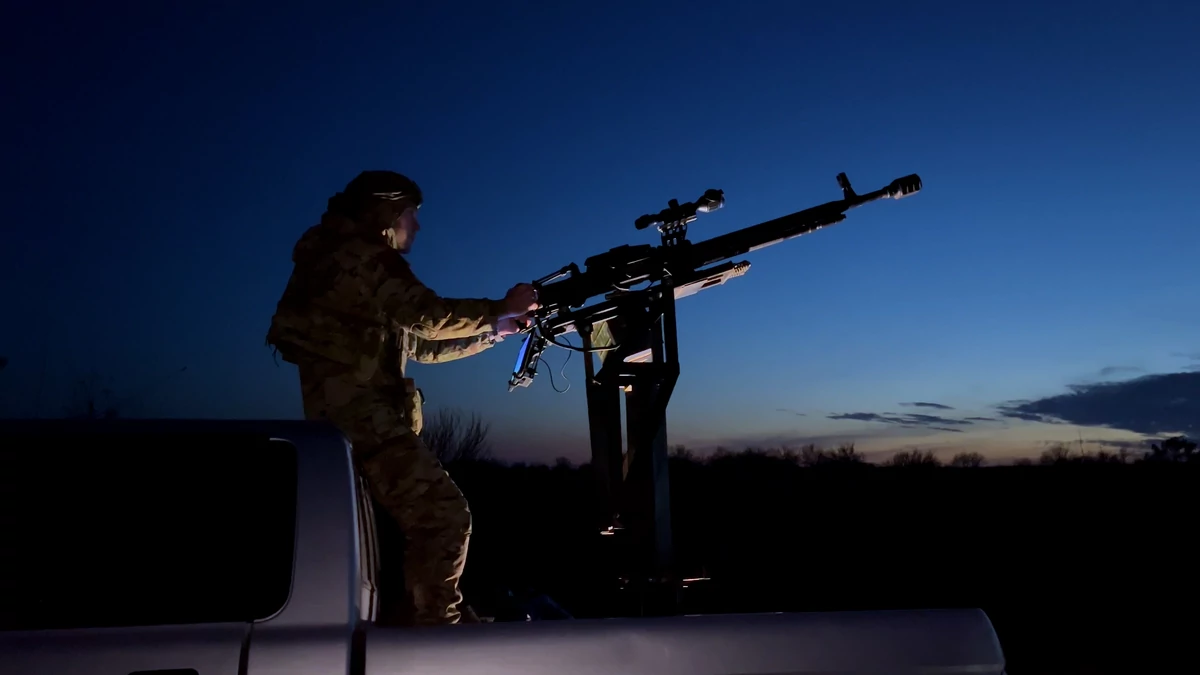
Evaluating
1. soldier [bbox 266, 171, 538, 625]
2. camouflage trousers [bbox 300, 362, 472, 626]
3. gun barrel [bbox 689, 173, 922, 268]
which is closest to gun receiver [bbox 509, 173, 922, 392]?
gun barrel [bbox 689, 173, 922, 268]

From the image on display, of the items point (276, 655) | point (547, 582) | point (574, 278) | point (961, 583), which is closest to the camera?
point (276, 655)

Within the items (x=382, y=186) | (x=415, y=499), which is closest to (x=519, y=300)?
(x=382, y=186)

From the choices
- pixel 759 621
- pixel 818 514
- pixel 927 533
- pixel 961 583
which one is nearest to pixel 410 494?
pixel 759 621

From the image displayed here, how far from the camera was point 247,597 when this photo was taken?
72.0 inches

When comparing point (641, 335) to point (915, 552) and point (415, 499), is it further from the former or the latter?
point (915, 552)

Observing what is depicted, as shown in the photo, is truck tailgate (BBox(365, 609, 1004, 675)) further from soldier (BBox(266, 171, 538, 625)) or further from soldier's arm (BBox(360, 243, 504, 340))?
soldier's arm (BBox(360, 243, 504, 340))

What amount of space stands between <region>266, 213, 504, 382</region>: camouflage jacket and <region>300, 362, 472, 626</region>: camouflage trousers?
21 cm

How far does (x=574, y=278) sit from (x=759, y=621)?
2.13 meters

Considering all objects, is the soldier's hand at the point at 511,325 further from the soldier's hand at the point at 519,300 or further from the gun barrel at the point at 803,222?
the gun barrel at the point at 803,222

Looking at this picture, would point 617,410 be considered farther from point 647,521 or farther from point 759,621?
point 759,621

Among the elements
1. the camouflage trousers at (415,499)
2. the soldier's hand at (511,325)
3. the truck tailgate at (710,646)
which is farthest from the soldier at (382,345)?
the truck tailgate at (710,646)

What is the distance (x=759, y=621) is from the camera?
6.38 ft

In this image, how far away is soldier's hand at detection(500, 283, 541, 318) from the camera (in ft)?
10.3

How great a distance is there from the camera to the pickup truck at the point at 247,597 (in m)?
1.74
